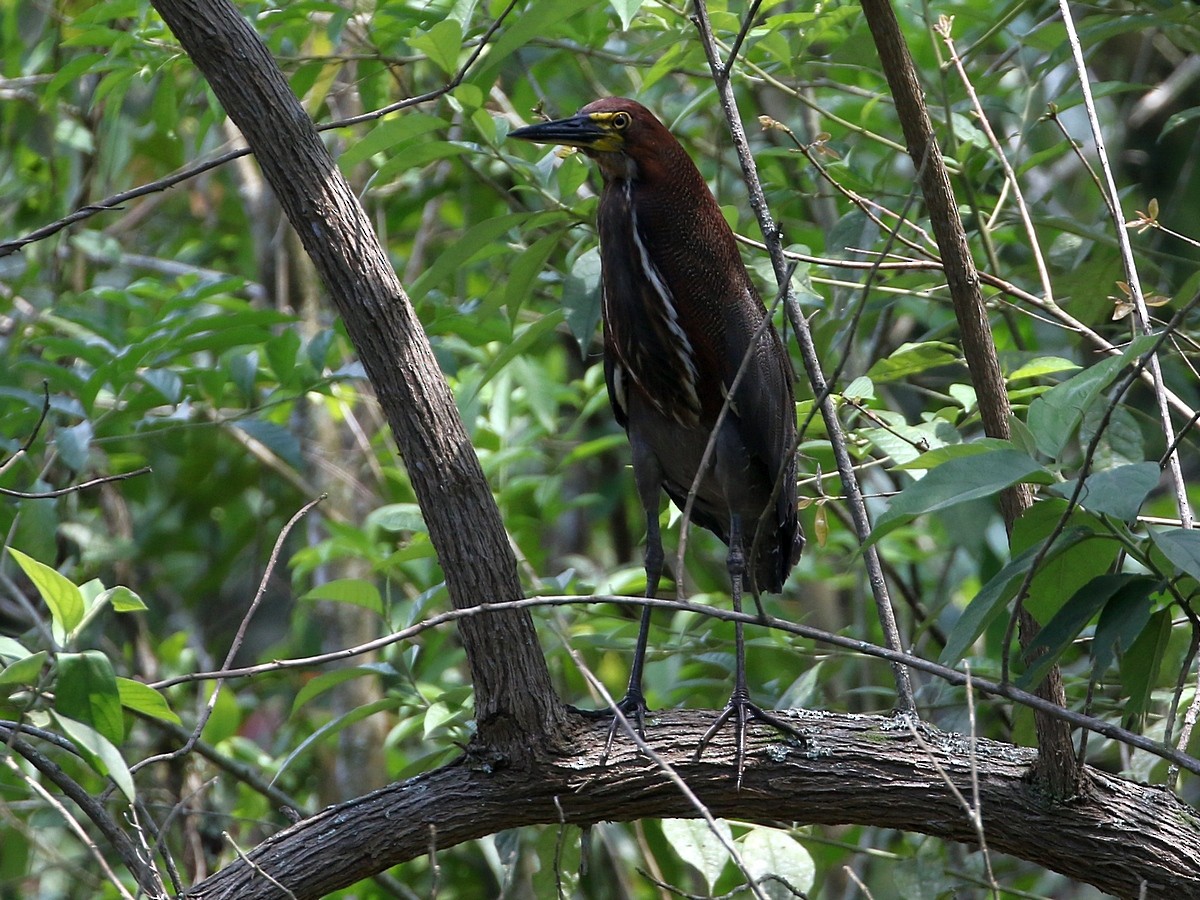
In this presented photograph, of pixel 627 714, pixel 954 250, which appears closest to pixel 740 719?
pixel 627 714

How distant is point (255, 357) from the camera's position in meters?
3.34

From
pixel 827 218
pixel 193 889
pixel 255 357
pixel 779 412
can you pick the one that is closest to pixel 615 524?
pixel 827 218

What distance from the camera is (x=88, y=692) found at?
1.61 meters

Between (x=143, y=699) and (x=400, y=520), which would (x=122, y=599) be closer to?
(x=143, y=699)

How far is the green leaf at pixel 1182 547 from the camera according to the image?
1383 mm

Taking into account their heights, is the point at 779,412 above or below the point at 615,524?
above

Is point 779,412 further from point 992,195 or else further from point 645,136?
point 992,195

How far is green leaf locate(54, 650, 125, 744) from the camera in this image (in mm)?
1597

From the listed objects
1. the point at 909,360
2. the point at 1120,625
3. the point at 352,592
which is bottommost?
the point at 1120,625

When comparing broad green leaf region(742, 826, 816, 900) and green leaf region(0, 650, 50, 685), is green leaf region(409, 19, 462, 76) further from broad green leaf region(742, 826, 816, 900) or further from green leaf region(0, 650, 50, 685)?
broad green leaf region(742, 826, 816, 900)

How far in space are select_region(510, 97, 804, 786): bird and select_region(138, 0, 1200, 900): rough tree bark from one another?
269 millimetres

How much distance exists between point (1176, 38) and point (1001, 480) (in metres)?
1.92

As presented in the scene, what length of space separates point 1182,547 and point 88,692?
141cm

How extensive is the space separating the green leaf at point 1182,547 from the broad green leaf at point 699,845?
134 cm
